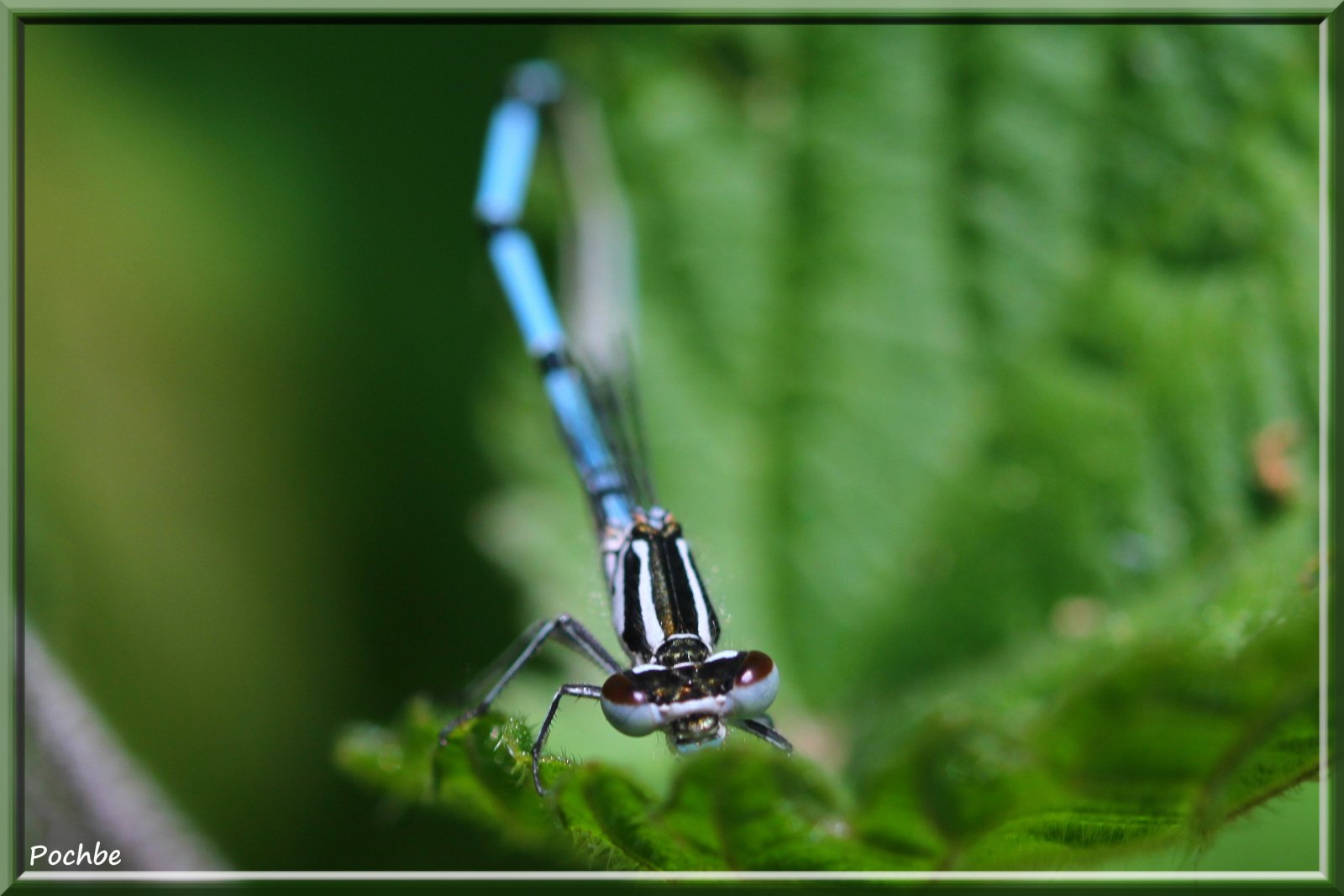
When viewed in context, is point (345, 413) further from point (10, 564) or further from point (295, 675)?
point (10, 564)

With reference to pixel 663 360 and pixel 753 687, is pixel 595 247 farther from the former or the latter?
pixel 753 687

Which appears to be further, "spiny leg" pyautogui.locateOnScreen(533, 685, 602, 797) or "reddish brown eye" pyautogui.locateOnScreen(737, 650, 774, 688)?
"reddish brown eye" pyautogui.locateOnScreen(737, 650, 774, 688)

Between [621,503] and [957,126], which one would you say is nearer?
[621,503]

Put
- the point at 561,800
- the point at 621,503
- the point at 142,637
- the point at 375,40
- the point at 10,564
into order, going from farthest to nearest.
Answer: the point at 375,40 → the point at 142,637 → the point at 621,503 → the point at 10,564 → the point at 561,800

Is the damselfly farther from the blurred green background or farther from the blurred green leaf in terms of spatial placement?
the blurred green background

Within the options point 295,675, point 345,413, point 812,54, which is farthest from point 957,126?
point 295,675

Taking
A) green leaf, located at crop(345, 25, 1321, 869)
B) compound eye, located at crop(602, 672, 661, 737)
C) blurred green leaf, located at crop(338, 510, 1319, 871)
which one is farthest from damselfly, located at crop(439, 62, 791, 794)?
green leaf, located at crop(345, 25, 1321, 869)

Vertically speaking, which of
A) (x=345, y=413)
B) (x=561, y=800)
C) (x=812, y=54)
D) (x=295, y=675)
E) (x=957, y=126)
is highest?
(x=812, y=54)

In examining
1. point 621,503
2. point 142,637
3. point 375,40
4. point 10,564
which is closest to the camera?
point 10,564

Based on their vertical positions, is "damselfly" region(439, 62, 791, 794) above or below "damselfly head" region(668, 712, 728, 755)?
above

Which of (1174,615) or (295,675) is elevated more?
(295,675)
